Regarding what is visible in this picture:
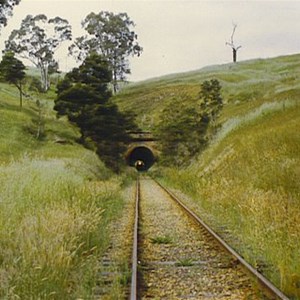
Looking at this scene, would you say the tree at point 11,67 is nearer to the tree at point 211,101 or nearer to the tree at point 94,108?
the tree at point 94,108

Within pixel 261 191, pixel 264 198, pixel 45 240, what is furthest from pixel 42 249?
pixel 261 191

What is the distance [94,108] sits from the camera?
41.2 metres

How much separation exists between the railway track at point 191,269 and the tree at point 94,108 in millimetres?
28162

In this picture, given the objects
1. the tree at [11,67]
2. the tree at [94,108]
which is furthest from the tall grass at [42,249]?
the tree at [11,67]

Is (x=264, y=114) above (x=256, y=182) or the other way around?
above

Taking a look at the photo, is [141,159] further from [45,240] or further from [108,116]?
[45,240]

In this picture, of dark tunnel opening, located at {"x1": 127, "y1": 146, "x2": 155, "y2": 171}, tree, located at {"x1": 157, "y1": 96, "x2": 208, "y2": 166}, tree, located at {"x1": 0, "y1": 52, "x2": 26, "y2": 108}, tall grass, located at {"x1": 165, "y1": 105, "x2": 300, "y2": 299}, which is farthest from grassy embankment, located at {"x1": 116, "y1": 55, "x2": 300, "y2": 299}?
dark tunnel opening, located at {"x1": 127, "y1": 146, "x2": 155, "y2": 171}

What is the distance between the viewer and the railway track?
7367mm

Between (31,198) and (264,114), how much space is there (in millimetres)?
24551

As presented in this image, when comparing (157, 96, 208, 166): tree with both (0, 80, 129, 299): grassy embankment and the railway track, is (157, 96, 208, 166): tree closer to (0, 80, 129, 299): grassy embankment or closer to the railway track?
(0, 80, 129, 299): grassy embankment

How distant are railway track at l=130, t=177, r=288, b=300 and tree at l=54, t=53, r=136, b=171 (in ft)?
92.4

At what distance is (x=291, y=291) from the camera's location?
703 cm

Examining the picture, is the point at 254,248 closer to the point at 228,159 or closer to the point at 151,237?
the point at 151,237

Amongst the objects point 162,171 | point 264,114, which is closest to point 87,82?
point 162,171
